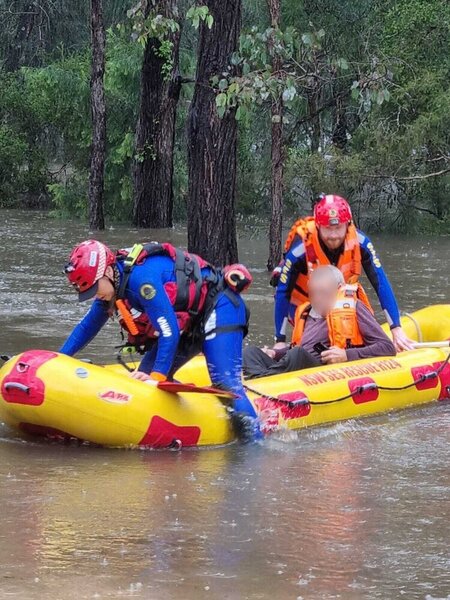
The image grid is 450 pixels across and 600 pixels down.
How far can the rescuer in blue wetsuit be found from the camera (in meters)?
6.06

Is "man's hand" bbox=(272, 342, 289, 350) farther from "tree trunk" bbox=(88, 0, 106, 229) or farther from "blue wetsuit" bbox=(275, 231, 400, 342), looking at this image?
"tree trunk" bbox=(88, 0, 106, 229)

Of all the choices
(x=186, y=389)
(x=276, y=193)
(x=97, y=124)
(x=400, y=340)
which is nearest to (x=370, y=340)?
(x=400, y=340)

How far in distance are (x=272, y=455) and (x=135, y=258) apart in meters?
1.30

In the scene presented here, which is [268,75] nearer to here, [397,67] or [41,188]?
[397,67]

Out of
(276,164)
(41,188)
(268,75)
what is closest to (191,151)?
(276,164)

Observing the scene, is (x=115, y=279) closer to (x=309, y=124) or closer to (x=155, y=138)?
(x=155, y=138)

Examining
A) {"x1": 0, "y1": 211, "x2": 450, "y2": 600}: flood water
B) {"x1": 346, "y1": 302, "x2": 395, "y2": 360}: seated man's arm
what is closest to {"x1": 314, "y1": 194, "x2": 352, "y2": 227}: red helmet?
{"x1": 346, "y1": 302, "x2": 395, "y2": 360}: seated man's arm

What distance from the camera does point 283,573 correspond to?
4371 mm

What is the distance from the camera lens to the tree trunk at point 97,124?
19297mm

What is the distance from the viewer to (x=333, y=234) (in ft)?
25.6

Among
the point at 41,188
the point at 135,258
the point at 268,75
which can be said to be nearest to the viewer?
the point at 135,258

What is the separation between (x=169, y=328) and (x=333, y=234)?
6.90 feet

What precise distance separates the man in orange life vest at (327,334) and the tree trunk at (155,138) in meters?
11.3

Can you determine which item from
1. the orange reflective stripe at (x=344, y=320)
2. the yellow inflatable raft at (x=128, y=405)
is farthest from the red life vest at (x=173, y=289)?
the orange reflective stripe at (x=344, y=320)
